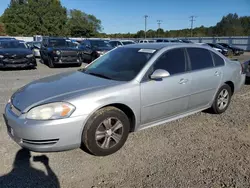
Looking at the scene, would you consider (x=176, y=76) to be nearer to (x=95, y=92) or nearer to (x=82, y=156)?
(x=95, y=92)

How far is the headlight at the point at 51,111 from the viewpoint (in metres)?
2.67

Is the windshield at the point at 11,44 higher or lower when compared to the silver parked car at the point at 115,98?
higher

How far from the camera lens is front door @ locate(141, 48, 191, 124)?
3.35 metres

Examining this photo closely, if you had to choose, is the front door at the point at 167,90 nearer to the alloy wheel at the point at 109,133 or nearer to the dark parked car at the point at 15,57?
the alloy wheel at the point at 109,133

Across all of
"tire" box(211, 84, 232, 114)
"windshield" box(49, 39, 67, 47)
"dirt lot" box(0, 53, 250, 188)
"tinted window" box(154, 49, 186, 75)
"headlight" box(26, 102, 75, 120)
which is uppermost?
"windshield" box(49, 39, 67, 47)

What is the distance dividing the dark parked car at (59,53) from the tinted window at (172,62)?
952 centimetres

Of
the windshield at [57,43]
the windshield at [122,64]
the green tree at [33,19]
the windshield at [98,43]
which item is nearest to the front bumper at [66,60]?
the windshield at [57,43]

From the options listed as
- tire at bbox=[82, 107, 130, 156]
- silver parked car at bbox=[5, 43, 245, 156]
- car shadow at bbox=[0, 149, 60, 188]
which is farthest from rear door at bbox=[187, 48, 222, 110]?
car shadow at bbox=[0, 149, 60, 188]

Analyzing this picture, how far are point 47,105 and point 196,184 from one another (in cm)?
200

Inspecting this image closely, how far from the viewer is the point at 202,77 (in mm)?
4066

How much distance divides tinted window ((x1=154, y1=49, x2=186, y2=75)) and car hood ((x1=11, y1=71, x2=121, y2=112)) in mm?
877

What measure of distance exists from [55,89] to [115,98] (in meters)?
0.86

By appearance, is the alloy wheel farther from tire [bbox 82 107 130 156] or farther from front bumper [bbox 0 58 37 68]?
front bumper [bbox 0 58 37 68]

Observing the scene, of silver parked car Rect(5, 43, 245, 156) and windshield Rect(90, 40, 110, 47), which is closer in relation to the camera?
silver parked car Rect(5, 43, 245, 156)
